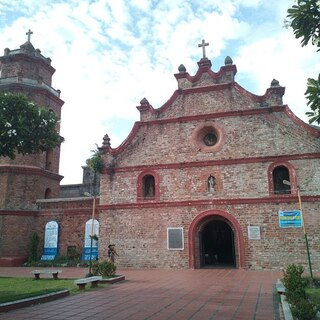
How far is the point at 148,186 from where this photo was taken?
19.5 m

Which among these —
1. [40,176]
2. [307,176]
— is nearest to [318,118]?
[307,176]

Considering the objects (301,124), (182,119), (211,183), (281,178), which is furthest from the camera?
(182,119)

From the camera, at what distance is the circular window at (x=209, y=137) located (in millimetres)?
18375

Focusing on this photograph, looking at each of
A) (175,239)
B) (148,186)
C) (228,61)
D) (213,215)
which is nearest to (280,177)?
(213,215)

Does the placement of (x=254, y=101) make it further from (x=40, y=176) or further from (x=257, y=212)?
(x=40, y=176)

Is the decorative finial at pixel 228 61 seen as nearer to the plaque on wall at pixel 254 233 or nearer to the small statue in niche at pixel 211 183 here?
the small statue in niche at pixel 211 183

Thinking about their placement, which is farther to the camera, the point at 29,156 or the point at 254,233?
the point at 29,156

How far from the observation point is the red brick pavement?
24.1ft

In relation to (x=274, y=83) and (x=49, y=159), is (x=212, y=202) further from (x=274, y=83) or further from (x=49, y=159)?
(x=49, y=159)

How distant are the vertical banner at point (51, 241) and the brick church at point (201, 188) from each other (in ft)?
1.08

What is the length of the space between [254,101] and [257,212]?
6.14m

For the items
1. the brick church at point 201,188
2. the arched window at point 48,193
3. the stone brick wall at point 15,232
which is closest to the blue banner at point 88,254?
the brick church at point 201,188

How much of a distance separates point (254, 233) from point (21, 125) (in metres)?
12.0

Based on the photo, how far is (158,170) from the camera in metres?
18.9
